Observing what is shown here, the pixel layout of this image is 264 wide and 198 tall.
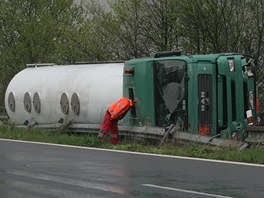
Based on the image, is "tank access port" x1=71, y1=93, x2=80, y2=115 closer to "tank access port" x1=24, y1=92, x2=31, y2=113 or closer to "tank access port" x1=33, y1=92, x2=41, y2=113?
"tank access port" x1=33, y1=92, x2=41, y2=113

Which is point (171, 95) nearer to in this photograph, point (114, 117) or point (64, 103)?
point (114, 117)

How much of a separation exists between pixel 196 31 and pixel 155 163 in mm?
14057

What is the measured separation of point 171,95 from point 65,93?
15.9 ft

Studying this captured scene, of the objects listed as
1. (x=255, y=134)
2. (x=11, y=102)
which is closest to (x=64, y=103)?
(x=11, y=102)

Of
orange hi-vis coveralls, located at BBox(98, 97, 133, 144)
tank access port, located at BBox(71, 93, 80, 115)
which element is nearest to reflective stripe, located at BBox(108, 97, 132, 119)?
orange hi-vis coveralls, located at BBox(98, 97, 133, 144)

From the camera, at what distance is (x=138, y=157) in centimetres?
1362

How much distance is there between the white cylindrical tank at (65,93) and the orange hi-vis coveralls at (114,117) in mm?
2114

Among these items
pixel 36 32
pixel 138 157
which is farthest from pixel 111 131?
pixel 36 32

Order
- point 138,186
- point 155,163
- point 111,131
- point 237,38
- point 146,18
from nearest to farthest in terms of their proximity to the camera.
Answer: point 138,186
point 155,163
point 111,131
point 237,38
point 146,18

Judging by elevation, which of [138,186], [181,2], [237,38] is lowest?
[138,186]

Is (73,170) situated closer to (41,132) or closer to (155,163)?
(155,163)

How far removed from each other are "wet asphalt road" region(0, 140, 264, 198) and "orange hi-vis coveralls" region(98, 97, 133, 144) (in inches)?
90.5

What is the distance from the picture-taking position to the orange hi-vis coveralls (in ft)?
55.0

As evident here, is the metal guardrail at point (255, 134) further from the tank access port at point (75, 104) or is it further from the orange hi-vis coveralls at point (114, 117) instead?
the tank access port at point (75, 104)
